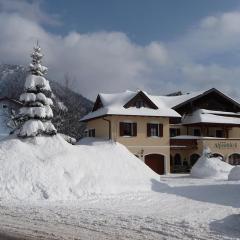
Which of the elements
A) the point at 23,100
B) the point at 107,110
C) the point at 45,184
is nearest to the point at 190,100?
the point at 107,110

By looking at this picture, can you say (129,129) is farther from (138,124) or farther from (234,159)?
(234,159)

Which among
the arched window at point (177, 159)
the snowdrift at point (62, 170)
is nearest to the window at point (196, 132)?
the arched window at point (177, 159)

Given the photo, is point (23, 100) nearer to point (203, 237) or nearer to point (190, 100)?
point (203, 237)

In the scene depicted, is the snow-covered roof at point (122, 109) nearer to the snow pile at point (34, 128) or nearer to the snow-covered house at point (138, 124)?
the snow-covered house at point (138, 124)

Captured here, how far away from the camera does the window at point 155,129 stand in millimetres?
42375

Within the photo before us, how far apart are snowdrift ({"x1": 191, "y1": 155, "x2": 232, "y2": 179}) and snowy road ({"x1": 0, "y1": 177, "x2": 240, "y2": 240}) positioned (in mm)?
13187

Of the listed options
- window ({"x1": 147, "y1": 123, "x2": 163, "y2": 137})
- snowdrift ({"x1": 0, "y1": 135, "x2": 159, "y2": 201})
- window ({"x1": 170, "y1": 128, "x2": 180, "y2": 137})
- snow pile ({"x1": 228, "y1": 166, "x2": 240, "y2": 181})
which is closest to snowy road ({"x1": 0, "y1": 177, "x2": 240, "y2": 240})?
snowdrift ({"x1": 0, "y1": 135, "x2": 159, "y2": 201})

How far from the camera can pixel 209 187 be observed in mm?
26359

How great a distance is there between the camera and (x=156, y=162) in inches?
1670

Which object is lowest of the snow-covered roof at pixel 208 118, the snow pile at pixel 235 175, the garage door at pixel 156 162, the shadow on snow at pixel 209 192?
the shadow on snow at pixel 209 192

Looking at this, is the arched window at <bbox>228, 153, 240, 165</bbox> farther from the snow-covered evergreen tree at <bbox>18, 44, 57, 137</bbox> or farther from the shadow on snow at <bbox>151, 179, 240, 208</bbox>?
the snow-covered evergreen tree at <bbox>18, 44, 57, 137</bbox>

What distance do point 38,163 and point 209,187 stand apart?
32.1 feet

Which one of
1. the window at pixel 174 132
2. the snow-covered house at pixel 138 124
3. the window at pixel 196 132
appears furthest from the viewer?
the window at pixel 196 132

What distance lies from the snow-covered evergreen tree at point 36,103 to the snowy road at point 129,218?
6795 millimetres
